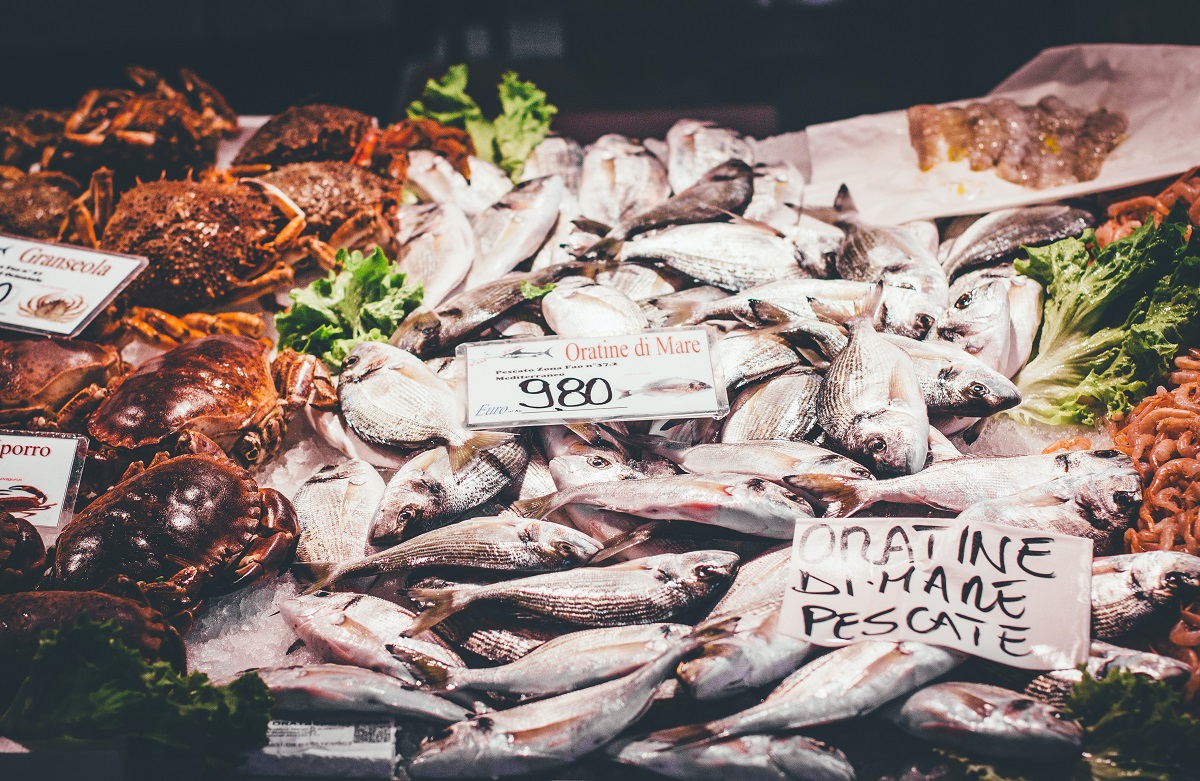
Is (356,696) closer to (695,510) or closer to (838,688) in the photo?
(695,510)

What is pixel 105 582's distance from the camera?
2.14 m

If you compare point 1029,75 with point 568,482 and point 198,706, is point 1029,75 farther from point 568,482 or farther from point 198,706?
point 198,706

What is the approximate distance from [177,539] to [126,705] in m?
0.59

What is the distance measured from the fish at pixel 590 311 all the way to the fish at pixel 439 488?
1.66 ft

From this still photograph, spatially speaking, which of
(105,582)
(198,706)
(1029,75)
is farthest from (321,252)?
(1029,75)

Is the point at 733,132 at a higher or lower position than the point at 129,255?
higher

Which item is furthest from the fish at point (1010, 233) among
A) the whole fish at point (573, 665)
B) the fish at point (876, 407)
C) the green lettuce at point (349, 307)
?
the green lettuce at point (349, 307)

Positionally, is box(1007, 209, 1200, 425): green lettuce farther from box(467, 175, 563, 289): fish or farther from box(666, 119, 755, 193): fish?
box(467, 175, 563, 289): fish

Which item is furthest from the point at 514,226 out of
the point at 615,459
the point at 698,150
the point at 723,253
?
the point at 615,459

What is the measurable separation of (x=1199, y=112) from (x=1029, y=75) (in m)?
0.98

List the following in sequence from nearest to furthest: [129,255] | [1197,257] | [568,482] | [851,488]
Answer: [851,488] < [568,482] < [1197,257] < [129,255]

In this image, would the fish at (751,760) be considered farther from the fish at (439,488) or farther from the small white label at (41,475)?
the small white label at (41,475)

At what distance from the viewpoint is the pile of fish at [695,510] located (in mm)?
1713

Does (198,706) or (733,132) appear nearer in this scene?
(198,706)
